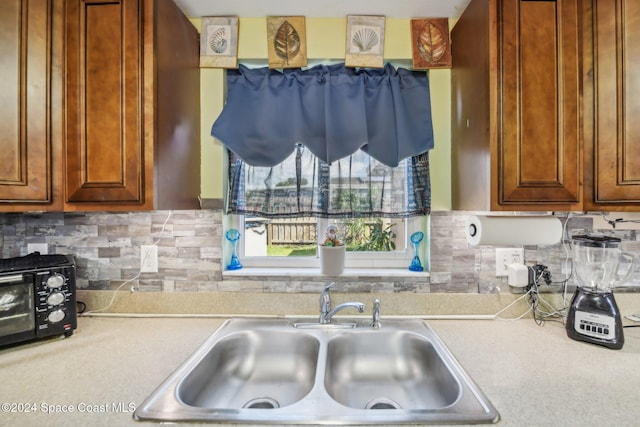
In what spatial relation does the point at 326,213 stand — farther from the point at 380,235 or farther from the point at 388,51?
the point at 388,51

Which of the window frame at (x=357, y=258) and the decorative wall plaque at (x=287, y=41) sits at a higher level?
the decorative wall plaque at (x=287, y=41)

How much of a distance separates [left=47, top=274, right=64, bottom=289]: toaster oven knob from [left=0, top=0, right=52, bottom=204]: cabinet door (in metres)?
0.27

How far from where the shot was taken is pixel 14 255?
135 centimetres

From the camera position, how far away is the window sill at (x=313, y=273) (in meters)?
1.36

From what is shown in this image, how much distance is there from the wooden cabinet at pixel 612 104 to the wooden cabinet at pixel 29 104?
1.89 meters

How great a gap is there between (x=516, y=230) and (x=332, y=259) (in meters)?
0.74

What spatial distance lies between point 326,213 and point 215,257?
566 millimetres

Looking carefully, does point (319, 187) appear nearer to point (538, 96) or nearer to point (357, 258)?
point (357, 258)

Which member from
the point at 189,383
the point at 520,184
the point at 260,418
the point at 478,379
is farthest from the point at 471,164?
the point at 189,383

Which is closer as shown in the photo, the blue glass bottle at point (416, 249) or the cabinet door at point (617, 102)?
the cabinet door at point (617, 102)

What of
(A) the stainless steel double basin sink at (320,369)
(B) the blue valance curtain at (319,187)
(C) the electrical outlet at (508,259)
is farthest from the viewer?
(B) the blue valance curtain at (319,187)

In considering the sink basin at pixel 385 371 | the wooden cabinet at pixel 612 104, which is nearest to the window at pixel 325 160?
the sink basin at pixel 385 371

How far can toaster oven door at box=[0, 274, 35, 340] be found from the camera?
1.00 m

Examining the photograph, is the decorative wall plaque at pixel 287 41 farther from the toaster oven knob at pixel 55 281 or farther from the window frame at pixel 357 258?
the toaster oven knob at pixel 55 281
